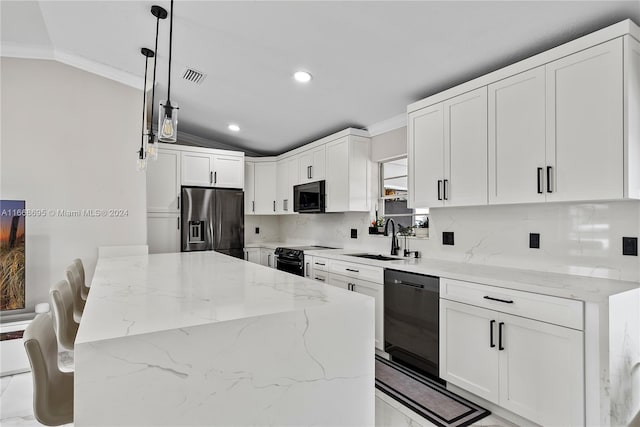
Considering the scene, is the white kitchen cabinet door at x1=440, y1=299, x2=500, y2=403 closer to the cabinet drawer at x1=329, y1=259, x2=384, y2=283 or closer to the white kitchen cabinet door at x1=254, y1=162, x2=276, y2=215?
the cabinet drawer at x1=329, y1=259, x2=384, y2=283

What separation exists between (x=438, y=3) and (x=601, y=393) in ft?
7.27

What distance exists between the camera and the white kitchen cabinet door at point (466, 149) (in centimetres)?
244

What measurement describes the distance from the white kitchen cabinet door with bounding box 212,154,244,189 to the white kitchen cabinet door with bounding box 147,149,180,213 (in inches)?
20.7

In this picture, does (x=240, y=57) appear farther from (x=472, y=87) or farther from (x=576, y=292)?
(x=576, y=292)

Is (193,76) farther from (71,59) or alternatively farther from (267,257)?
(267,257)

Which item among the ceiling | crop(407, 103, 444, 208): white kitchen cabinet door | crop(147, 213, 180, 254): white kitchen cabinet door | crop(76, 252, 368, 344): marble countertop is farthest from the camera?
crop(147, 213, 180, 254): white kitchen cabinet door

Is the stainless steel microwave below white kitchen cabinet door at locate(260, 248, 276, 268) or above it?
above

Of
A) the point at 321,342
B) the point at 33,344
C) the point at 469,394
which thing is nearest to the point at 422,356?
the point at 469,394

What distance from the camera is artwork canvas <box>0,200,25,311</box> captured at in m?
3.07

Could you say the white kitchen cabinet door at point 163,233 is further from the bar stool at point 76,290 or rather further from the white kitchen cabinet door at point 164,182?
the bar stool at point 76,290

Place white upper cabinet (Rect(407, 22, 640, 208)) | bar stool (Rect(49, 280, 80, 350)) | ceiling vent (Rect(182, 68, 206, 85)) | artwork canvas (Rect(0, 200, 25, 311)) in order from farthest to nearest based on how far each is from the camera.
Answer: ceiling vent (Rect(182, 68, 206, 85))
artwork canvas (Rect(0, 200, 25, 311))
white upper cabinet (Rect(407, 22, 640, 208))
bar stool (Rect(49, 280, 80, 350))

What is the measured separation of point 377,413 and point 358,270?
1.25 meters

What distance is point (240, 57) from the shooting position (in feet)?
9.52

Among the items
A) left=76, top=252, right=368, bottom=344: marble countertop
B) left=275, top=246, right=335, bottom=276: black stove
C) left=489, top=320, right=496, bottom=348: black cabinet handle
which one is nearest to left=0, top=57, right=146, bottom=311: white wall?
left=275, top=246, right=335, bottom=276: black stove
